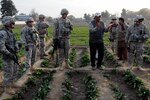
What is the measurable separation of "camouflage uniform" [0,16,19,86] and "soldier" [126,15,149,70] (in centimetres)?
463

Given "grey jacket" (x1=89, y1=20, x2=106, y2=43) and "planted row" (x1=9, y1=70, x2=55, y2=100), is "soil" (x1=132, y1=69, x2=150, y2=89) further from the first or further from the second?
"planted row" (x1=9, y1=70, x2=55, y2=100)

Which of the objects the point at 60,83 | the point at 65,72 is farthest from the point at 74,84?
the point at 65,72

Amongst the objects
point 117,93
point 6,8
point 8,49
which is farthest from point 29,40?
point 6,8

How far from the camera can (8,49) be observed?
10.7 meters

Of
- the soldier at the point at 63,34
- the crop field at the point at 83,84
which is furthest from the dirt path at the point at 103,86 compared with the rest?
the soldier at the point at 63,34

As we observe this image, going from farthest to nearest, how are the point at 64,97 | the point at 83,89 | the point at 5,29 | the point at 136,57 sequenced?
1. the point at 136,57
2. the point at 83,89
3. the point at 5,29
4. the point at 64,97

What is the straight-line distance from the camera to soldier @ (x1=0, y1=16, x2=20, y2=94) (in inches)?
410

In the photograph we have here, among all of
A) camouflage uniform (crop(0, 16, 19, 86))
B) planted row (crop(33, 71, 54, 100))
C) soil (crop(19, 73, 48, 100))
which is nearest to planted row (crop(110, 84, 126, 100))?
planted row (crop(33, 71, 54, 100))

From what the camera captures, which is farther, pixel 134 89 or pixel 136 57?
pixel 136 57

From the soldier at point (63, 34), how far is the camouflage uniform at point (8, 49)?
3184 mm

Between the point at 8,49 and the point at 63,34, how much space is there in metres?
3.55

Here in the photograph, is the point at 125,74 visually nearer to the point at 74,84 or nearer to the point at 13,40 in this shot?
the point at 74,84

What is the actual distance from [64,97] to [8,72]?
195 centimetres

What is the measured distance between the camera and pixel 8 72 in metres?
10.8
